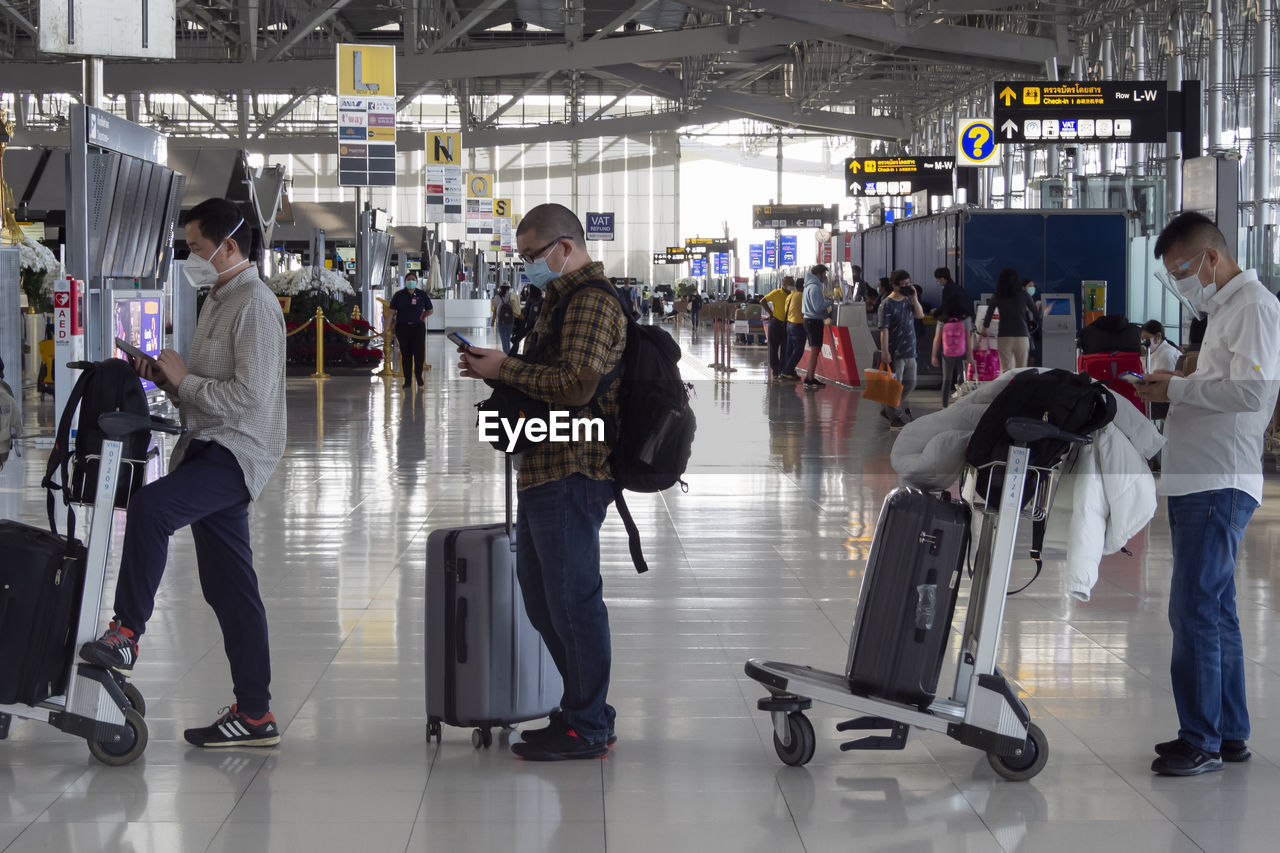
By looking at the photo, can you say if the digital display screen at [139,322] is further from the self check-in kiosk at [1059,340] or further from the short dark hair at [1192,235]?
the self check-in kiosk at [1059,340]

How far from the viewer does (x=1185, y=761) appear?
4191mm

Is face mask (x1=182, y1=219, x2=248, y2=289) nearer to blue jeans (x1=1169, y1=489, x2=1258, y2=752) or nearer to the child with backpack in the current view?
blue jeans (x1=1169, y1=489, x2=1258, y2=752)

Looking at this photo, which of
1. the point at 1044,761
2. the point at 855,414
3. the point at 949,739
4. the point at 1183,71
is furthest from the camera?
the point at 1183,71

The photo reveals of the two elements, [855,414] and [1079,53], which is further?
[1079,53]

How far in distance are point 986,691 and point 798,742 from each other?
573 millimetres

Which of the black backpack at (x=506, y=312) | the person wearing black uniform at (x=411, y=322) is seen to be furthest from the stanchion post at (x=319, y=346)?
the black backpack at (x=506, y=312)

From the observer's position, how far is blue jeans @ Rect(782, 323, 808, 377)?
72.3 ft

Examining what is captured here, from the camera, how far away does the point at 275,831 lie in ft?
12.2

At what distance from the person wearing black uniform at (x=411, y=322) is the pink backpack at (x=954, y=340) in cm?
729

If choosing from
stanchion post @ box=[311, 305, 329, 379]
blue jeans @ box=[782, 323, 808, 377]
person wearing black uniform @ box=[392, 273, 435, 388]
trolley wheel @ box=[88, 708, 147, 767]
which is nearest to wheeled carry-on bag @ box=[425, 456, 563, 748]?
trolley wheel @ box=[88, 708, 147, 767]

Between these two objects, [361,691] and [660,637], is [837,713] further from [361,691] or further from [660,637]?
[361,691]

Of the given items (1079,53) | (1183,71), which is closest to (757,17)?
(1079,53)

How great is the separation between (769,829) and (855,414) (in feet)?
44.2

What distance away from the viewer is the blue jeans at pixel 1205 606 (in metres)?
4.16
